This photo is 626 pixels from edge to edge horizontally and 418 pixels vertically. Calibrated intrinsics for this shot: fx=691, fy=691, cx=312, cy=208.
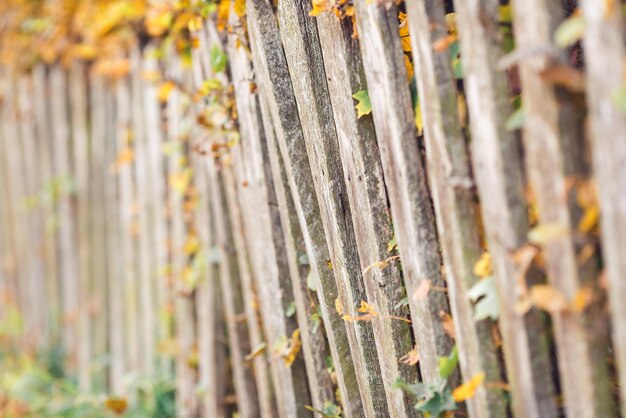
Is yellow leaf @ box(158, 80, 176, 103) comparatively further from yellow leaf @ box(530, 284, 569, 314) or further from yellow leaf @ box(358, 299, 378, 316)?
yellow leaf @ box(530, 284, 569, 314)

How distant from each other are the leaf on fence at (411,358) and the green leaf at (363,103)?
0.63m

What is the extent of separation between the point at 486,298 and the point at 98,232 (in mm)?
3405

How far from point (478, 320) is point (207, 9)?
1.51m

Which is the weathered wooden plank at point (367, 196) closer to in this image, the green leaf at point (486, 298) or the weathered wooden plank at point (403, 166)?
the weathered wooden plank at point (403, 166)

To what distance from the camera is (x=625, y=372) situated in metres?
1.21

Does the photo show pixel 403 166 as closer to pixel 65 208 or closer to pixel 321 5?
pixel 321 5

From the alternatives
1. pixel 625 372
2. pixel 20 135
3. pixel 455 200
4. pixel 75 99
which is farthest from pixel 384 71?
pixel 20 135

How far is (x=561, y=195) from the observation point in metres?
1.22

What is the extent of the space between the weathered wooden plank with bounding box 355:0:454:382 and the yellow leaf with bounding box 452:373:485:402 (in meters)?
0.13

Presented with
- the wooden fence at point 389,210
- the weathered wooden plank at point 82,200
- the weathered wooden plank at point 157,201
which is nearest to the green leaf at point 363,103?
the wooden fence at point 389,210

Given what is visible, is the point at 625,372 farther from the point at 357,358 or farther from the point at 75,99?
the point at 75,99

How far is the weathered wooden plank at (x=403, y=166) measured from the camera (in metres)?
1.57

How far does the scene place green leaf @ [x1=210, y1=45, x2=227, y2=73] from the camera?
2.41m

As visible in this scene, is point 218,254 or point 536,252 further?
point 218,254
